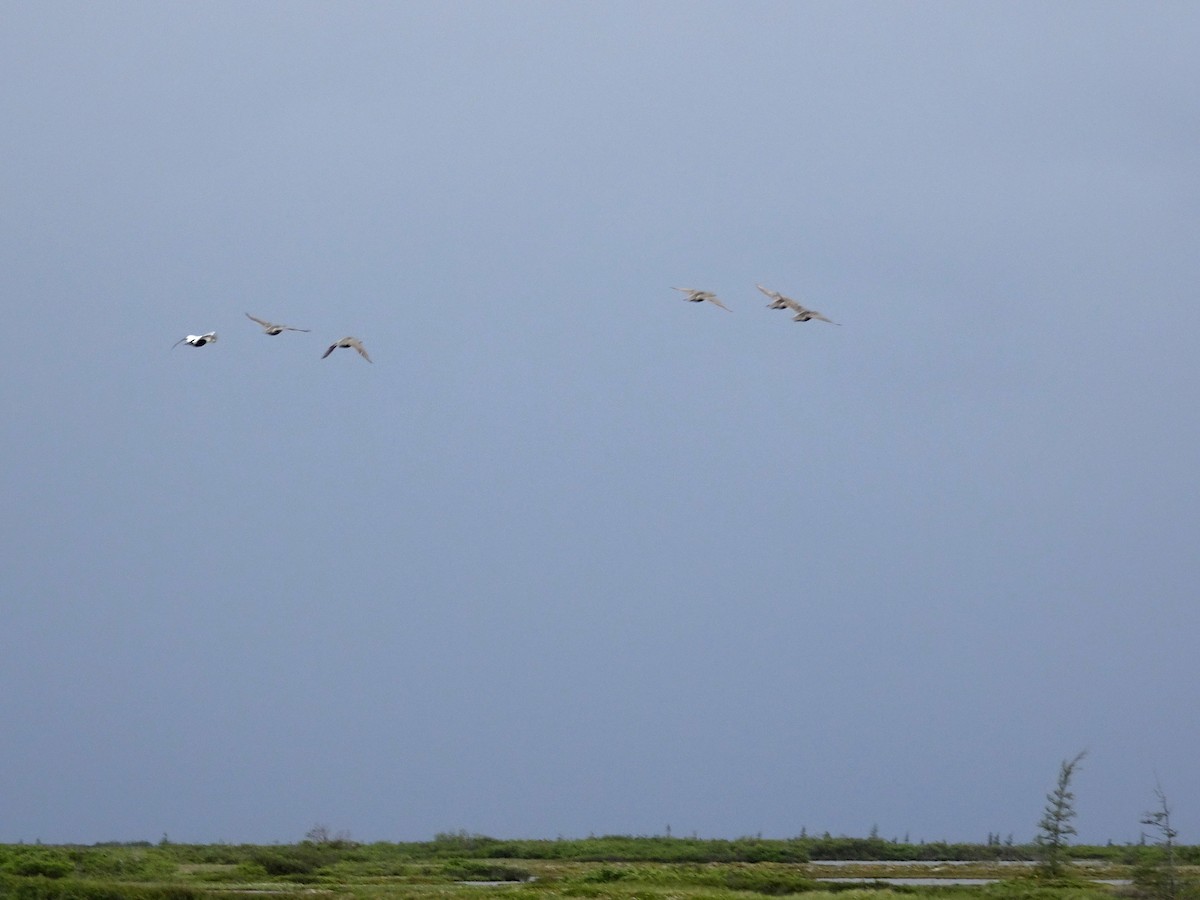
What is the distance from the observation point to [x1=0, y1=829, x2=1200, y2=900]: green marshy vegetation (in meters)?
38.7

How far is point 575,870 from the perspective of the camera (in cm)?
5019

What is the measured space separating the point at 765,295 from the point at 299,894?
2303 cm

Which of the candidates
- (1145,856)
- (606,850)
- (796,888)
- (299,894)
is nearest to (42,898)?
(299,894)

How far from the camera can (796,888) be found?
4106 cm

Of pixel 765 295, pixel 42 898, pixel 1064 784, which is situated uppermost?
pixel 765 295

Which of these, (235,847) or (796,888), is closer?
(796,888)

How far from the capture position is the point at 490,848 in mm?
60156

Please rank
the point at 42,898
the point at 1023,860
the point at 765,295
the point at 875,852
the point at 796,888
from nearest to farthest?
the point at 42,898
the point at 796,888
the point at 765,295
the point at 1023,860
the point at 875,852

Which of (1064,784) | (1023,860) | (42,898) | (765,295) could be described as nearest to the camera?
(42,898)

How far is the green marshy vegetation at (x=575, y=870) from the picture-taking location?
38.7 m

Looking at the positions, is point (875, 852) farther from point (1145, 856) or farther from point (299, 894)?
point (299, 894)

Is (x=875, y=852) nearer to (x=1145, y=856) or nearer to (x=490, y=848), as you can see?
(x=1145, y=856)

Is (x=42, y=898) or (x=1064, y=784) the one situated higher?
(x=1064, y=784)

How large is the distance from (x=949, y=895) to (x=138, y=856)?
91.8 ft
